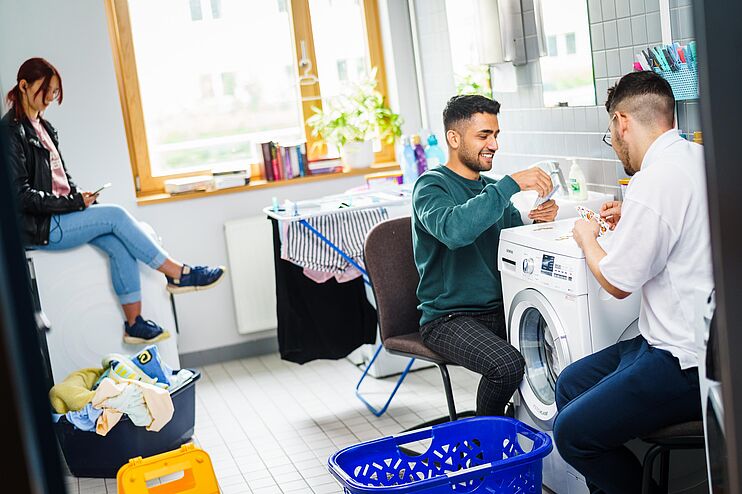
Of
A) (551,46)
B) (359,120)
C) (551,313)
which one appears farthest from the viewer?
(359,120)

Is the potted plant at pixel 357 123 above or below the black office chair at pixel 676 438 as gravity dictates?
above

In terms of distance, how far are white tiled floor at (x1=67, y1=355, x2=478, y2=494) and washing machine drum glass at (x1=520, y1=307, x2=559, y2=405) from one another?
83 cm

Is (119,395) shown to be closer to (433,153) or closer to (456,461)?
(456,461)

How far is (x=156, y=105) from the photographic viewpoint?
535cm

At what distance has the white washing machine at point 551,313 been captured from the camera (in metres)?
2.77

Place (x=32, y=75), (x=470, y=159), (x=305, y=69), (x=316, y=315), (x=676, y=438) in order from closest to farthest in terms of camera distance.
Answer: (x=676, y=438), (x=470, y=159), (x=32, y=75), (x=316, y=315), (x=305, y=69)

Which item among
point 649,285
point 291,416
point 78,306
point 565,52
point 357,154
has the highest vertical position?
point 565,52

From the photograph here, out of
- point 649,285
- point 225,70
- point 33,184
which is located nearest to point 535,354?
point 649,285

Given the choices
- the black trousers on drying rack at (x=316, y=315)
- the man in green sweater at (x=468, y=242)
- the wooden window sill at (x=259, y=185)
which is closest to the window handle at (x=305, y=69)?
the wooden window sill at (x=259, y=185)

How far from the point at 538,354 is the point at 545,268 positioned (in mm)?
401

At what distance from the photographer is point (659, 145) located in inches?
98.6

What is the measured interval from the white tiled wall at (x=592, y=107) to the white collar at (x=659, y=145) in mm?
545

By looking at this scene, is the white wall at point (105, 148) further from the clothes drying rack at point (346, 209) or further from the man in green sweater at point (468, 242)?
the man in green sweater at point (468, 242)

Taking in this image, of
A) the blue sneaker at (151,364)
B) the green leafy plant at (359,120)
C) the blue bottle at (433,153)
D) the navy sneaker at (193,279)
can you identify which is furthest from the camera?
the green leafy plant at (359,120)
